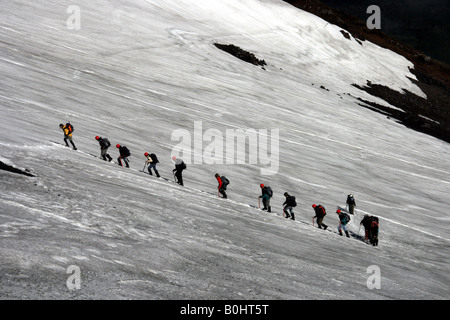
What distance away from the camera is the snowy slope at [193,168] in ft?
31.3

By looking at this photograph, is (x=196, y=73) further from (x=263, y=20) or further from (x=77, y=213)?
(x=77, y=213)

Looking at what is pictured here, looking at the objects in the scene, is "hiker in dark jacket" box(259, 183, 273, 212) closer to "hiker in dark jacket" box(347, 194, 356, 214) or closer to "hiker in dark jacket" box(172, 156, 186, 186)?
"hiker in dark jacket" box(172, 156, 186, 186)

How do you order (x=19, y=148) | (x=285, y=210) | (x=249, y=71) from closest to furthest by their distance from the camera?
(x=19, y=148) → (x=285, y=210) → (x=249, y=71)

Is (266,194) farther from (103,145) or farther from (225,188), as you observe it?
(103,145)

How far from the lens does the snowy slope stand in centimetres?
954

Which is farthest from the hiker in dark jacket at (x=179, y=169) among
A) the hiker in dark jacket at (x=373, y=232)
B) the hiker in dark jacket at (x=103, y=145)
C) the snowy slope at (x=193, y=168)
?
the hiker in dark jacket at (x=373, y=232)

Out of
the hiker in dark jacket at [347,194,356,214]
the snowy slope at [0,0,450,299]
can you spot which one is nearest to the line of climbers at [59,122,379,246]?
the snowy slope at [0,0,450,299]

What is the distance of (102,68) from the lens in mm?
43062

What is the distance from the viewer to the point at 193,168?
25.0 meters

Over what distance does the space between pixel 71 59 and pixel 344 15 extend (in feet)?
272

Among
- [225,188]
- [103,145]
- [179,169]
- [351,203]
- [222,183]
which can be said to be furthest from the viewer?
[351,203]

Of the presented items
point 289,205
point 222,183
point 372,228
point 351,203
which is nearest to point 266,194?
point 289,205

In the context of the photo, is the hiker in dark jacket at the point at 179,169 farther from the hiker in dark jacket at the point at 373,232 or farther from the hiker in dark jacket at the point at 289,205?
the hiker in dark jacket at the point at 373,232
